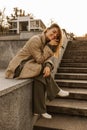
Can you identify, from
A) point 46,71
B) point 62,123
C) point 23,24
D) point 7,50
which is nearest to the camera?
point 46,71

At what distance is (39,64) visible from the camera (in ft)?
10.7

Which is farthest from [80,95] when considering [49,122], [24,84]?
[24,84]

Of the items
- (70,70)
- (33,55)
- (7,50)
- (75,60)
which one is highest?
(33,55)

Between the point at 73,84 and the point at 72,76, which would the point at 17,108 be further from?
the point at 72,76

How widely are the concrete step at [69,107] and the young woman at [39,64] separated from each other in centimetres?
36

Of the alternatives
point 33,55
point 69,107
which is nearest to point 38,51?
point 33,55

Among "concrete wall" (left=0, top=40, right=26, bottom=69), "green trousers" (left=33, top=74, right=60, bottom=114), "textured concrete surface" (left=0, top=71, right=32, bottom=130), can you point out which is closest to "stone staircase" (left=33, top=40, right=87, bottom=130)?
"green trousers" (left=33, top=74, right=60, bottom=114)

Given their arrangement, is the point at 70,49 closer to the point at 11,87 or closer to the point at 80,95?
the point at 80,95

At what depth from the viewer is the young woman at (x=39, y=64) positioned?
3.20 metres

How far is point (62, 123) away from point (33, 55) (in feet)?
4.08

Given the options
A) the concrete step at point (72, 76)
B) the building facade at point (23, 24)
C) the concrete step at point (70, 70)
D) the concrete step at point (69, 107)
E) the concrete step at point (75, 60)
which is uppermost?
the building facade at point (23, 24)

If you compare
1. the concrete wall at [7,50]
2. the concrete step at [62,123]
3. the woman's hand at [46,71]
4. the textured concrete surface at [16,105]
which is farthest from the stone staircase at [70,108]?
the concrete wall at [7,50]

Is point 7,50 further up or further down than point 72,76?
further up

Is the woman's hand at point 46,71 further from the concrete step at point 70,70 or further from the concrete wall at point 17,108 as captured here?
the concrete step at point 70,70
